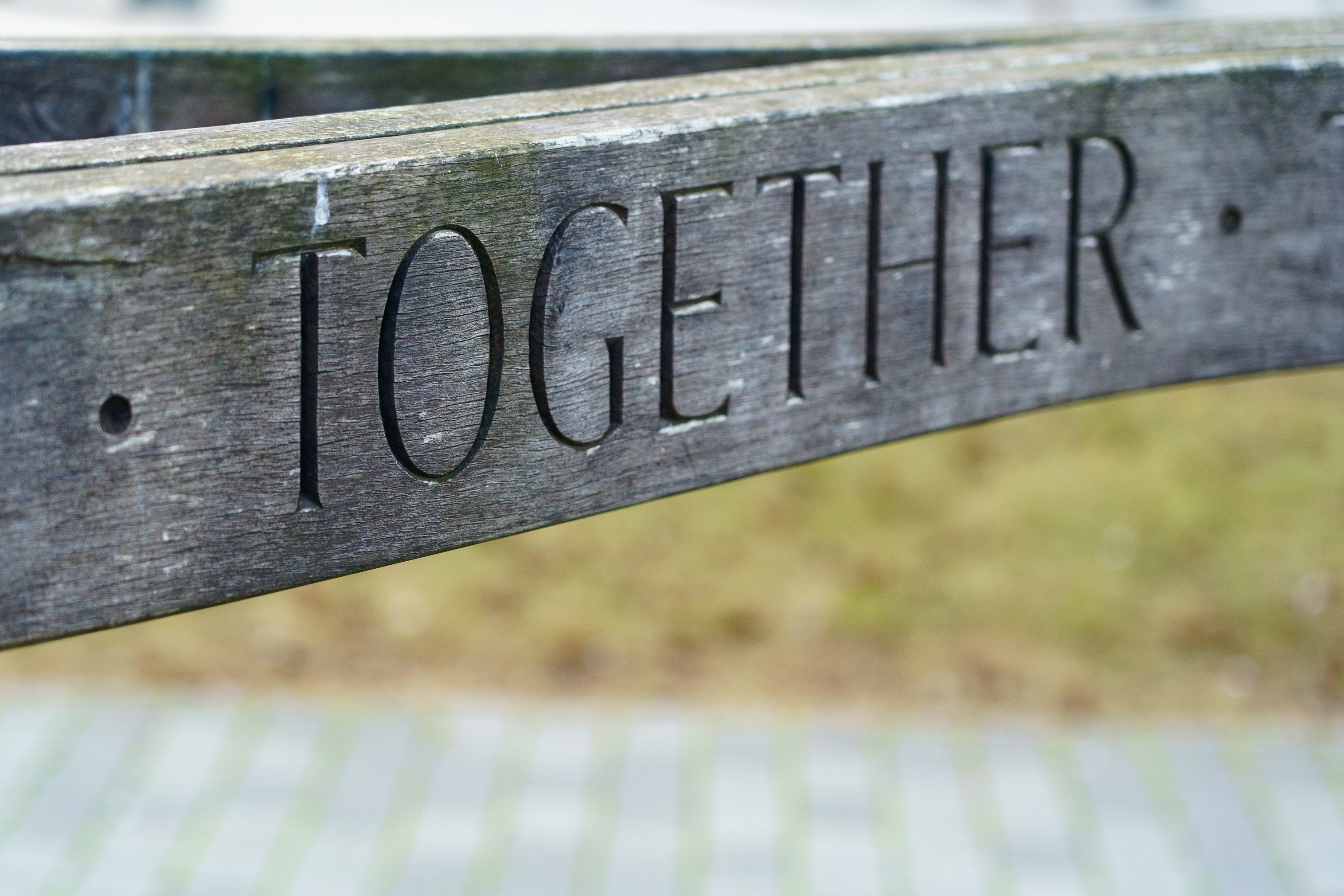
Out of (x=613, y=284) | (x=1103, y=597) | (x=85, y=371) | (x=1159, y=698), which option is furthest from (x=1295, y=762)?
(x=85, y=371)

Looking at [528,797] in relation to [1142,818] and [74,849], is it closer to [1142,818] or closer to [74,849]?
[74,849]

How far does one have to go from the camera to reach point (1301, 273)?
1399mm

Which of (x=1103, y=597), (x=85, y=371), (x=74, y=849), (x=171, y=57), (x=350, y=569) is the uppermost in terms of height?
(x=171, y=57)

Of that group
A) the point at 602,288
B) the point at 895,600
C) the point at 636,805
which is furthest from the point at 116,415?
the point at 895,600

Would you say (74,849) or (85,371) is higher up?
(85,371)

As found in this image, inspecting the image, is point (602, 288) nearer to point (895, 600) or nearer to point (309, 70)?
point (309, 70)

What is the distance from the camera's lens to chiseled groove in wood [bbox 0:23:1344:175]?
0.93 m

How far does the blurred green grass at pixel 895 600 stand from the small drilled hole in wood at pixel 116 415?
120 inches

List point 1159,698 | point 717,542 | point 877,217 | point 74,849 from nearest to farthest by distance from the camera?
point 877,217 → point 74,849 → point 1159,698 → point 717,542

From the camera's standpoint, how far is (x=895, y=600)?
162 inches

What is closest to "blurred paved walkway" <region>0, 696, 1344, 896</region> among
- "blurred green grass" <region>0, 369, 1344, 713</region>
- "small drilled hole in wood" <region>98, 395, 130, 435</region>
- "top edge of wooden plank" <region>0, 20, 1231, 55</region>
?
"blurred green grass" <region>0, 369, 1344, 713</region>

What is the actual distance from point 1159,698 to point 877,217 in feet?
9.50

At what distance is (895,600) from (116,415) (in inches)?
133

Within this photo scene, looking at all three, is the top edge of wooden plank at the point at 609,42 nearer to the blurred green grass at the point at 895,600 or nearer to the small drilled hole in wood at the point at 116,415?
the small drilled hole in wood at the point at 116,415
